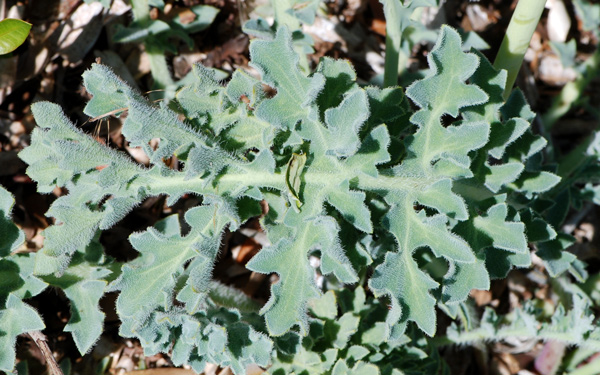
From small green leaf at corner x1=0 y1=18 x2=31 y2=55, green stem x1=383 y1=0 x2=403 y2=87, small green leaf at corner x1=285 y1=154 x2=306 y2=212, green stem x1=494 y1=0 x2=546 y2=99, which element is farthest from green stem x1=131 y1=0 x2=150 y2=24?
green stem x1=494 y1=0 x2=546 y2=99

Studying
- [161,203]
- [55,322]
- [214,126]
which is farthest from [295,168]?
[55,322]

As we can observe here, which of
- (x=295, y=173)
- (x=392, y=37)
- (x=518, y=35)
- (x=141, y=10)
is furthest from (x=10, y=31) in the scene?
(x=518, y=35)

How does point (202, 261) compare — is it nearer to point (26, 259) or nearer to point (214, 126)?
point (214, 126)

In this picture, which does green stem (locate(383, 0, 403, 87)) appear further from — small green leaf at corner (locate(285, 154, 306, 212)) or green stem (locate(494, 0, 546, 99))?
small green leaf at corner (locate(285, 154, 306, 212))

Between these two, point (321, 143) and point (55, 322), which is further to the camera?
point (55, 322)

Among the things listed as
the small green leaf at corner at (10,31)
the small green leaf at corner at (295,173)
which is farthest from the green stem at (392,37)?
the small green leaf at corner at (10,31)

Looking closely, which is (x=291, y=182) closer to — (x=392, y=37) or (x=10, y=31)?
(x=392, y=37)
